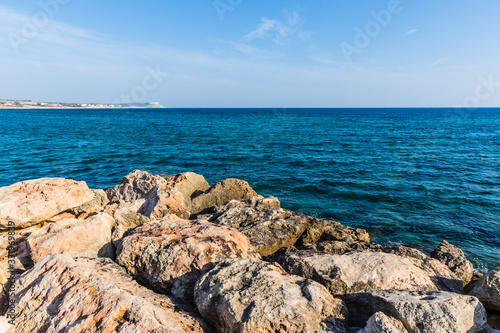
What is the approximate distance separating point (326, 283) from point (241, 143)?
30479 mm

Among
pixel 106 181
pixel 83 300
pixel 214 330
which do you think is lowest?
pixel 106 181

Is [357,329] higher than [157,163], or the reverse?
[357,329]

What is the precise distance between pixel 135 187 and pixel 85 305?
822 centimetres

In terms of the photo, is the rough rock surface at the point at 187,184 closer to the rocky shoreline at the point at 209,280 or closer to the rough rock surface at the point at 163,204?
the rough rock surface at the point at 163,204

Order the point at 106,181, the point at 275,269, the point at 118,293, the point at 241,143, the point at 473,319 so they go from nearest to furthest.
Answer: the point at 473,319
the point at 118,293
the point at 275,269
the point at 106,181
the point at 241,143

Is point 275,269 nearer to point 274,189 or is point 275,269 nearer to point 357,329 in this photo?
point 357,329

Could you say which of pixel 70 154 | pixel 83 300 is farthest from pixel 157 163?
pixel 83 300

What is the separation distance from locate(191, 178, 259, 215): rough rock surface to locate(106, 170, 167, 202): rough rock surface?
5.42 feet

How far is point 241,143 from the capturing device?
35.2 meters

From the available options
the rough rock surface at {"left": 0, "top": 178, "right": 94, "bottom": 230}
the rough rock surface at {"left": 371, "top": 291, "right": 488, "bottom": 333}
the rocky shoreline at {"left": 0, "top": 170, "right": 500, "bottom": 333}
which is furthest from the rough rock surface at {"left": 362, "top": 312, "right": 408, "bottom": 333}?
the rough rock surface at {"left": 0, "top": 178, "right": 94, "bottom": 230}

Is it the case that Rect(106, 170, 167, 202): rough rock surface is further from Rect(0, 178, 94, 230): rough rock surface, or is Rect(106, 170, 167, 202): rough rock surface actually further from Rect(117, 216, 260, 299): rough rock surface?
Rect(117, 216, 260, 299): rough rock surface

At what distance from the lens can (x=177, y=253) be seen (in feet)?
18.4

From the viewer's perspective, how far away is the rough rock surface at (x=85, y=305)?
3.84m

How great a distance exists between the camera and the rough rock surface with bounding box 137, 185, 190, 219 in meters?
9.20
